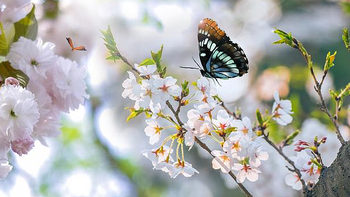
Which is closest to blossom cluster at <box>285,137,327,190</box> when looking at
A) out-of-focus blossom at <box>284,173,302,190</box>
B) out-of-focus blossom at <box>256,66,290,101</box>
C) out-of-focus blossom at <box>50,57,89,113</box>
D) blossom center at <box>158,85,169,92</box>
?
out-of-focus blossom at <box>284,173,302,190</box>

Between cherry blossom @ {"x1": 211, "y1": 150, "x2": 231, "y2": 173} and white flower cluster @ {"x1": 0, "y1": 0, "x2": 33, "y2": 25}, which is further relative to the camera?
white flower cluster @ {"x1": 0, "y1": 0, "x2": 33, "y2": 25}

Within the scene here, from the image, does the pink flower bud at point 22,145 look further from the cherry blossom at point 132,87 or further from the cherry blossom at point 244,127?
the cherry blossom at point 244,127

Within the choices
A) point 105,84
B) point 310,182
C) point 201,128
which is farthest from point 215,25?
point 105,84

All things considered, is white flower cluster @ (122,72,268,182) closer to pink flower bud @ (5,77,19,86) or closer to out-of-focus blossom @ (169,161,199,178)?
out-of-focus blossom @ (169,161,199,178)

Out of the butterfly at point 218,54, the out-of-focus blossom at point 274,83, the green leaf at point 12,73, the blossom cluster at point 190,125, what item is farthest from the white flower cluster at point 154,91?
the out-of-focus blossom at point 274,83

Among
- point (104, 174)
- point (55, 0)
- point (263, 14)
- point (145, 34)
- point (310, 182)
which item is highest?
point (310, 182)

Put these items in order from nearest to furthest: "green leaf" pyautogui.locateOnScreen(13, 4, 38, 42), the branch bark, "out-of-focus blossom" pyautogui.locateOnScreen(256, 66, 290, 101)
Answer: the branch bark → "green leaf" pyautogui.locateOnScreen(13, 4, 38, 42) → "out-of-focus blossom" pyautogui.locateOnScreen(256, 66, 290, 101)

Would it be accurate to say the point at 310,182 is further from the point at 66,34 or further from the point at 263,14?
the point at 263,14
